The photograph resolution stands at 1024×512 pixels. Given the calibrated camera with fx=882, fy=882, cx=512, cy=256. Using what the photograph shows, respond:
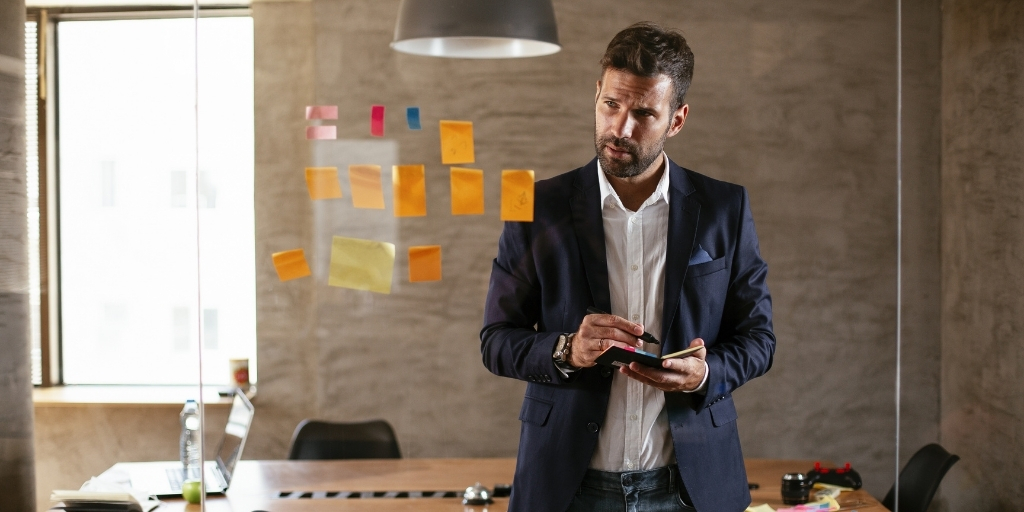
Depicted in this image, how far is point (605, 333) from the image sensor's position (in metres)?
1.79

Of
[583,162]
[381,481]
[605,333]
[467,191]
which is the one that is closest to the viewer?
[605,333]

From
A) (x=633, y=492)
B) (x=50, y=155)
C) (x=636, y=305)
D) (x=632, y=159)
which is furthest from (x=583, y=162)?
(x=50, y=155)

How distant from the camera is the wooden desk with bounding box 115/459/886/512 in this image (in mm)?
2514

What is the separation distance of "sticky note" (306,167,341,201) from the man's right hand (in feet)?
3.44

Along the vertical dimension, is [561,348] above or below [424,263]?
below

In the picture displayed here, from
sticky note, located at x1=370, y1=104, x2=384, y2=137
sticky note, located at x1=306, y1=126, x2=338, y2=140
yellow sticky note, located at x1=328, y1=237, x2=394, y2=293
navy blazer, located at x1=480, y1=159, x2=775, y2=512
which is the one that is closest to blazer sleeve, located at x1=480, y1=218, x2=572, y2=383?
navy blazer, located at x1=480, y1=159, x2=775, y2=512

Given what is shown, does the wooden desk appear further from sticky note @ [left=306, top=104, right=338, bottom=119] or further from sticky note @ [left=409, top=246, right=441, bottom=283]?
sticky note @ [left=306, top=104, right=338, bottom=119]

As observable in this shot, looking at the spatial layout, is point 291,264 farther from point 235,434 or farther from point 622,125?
point 622,125

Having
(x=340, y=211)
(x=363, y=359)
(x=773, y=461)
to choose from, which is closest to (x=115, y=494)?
(x=363, y=359)

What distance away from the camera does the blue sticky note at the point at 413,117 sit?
250 cm

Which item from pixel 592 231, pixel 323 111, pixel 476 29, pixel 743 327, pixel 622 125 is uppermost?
pixel 476 29

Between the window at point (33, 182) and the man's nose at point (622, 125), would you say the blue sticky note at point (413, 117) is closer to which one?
the man's nose at point (622, 125)

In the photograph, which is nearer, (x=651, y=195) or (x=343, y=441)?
(x=651, y=195)

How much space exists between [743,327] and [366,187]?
1125 mm
